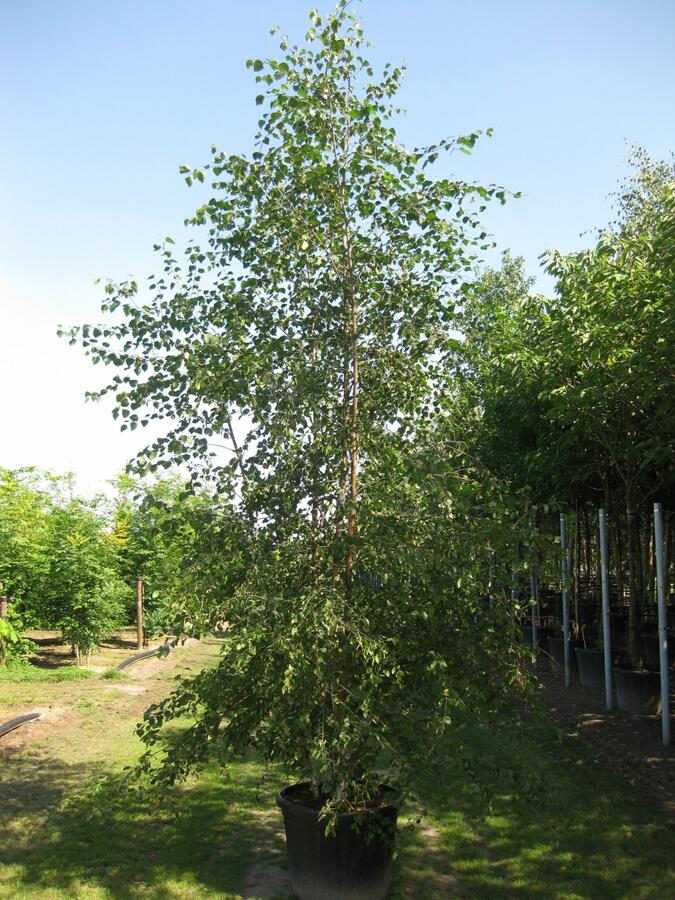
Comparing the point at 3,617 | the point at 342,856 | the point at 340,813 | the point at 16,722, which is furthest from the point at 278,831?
the point at 3,617

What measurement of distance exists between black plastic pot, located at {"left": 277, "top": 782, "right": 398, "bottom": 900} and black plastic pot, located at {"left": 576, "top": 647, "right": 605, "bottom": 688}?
21.9ft

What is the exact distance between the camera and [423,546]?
4410mm

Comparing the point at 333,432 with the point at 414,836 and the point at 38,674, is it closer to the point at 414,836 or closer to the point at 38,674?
the point at 414,836

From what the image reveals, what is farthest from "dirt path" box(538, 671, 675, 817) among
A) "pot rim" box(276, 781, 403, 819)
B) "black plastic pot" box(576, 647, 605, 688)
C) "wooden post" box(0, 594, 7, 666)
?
"wooden post" box(0, 594, 7, 666)

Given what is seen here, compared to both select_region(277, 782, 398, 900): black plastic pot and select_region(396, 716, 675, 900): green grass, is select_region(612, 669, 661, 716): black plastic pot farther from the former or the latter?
select_region(277, 782, 398, 900): black plastic pot

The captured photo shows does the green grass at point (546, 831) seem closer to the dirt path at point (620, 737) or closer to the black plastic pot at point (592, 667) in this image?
the dirt path at point (620, 737)

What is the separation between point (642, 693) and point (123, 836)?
5863mm

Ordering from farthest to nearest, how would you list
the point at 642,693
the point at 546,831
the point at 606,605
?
the point at 606,605 < the point at 642,693 < the point at 546,831

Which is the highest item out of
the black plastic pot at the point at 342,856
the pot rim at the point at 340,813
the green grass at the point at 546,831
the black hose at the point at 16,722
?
the pot rim at the point at 340,813

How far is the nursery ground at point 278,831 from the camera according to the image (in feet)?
15.2

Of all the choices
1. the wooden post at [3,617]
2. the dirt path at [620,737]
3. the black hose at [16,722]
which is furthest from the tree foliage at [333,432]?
the wooden post at [3,617]

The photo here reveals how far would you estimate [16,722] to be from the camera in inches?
336

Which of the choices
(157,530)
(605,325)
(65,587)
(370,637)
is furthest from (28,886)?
(65,587)

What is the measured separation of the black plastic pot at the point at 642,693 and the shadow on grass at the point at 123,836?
440cm
